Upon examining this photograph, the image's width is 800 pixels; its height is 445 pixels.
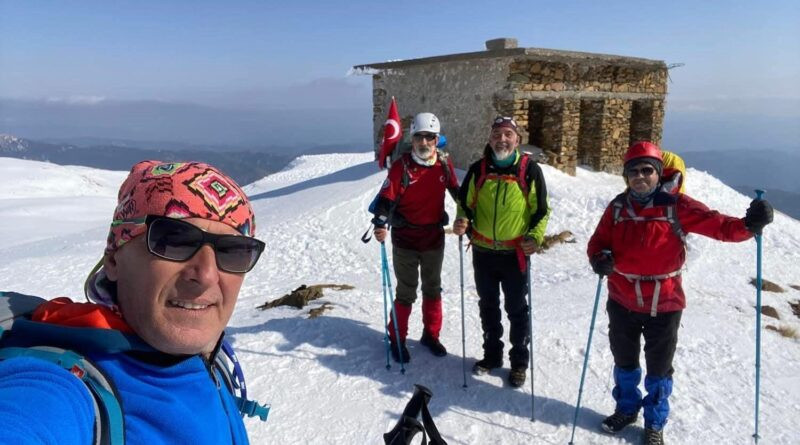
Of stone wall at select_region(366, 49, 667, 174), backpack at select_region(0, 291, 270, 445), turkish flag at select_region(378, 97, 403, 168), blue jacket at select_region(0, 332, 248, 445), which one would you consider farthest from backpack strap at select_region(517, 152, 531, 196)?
stone wall at select_region(366, 49, 667, 174)

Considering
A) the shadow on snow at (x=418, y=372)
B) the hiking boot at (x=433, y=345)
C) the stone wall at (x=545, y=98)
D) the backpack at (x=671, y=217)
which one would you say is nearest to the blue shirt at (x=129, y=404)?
the shadow on snow at (x=418, y=372)

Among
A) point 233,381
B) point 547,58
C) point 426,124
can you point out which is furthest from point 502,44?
point 233,381

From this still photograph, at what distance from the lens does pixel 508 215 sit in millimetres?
4543

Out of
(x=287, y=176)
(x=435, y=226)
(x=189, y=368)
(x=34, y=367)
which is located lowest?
(x=287, y=176)

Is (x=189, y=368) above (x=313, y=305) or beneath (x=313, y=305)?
above

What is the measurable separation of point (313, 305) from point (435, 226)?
262 centimetres

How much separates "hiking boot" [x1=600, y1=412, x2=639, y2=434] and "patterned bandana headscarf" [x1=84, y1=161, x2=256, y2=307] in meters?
3.94

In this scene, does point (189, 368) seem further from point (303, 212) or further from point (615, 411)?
point (303, 212)

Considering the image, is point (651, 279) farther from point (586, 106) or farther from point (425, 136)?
point (586, 106)

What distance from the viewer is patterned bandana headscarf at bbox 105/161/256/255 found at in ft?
4.84

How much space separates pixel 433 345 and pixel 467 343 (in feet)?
1.73

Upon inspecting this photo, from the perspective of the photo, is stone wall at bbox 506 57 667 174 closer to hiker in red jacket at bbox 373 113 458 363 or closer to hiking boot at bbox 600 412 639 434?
hiker in red jacket at bbox 373 113 458 363

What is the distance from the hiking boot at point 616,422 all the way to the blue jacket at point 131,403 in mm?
3620

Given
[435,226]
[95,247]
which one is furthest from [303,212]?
[435,226]
